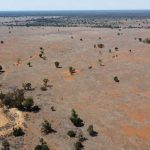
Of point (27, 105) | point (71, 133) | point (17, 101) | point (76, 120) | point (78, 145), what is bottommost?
point (78, 145)

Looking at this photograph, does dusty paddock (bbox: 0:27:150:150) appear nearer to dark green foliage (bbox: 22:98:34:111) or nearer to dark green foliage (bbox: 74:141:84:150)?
dark green foliage (bbox: 74:141:84:150)

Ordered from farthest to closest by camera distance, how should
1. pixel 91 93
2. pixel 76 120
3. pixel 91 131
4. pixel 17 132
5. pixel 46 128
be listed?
pixel 91 93 → pixel 76 120 → pixel 46 128 → pixel 91 131 → pixel 17 132

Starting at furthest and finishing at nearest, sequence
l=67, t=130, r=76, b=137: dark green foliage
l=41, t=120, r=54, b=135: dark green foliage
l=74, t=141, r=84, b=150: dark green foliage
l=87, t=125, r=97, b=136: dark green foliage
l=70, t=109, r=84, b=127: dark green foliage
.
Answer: l=70, t=109, r=84, b=127: dark green foliage → l=41, t=120, r=54, b=135: dark green foliage → l=87, t=125, r=97, b=136: dark green foliage → l=67, t=130, r=76, b=137: dark green foliage → l=74, t=141, r=84, b=150: dark green foliage

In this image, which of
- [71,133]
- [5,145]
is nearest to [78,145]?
[71,133]

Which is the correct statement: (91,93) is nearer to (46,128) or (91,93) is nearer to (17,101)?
(17,101)

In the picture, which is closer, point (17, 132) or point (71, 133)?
point (71, 133)

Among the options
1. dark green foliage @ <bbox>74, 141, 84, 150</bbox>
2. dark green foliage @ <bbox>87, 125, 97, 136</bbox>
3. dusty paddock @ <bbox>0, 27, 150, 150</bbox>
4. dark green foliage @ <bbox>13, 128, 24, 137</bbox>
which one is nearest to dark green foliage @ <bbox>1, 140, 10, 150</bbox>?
dusty paddock @ <bbox>0, 27, 150, 150</bbox>

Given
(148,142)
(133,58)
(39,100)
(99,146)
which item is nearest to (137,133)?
(148,142)

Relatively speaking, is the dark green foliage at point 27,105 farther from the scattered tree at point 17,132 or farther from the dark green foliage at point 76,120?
the scattered tree at point 17,132

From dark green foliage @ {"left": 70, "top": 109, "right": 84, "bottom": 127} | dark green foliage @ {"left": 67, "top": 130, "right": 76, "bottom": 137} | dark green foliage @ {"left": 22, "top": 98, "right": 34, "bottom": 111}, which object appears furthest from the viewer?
dark green foliage @ {"left": 22, "top": 98, "right": 34, "bottom": 111}
